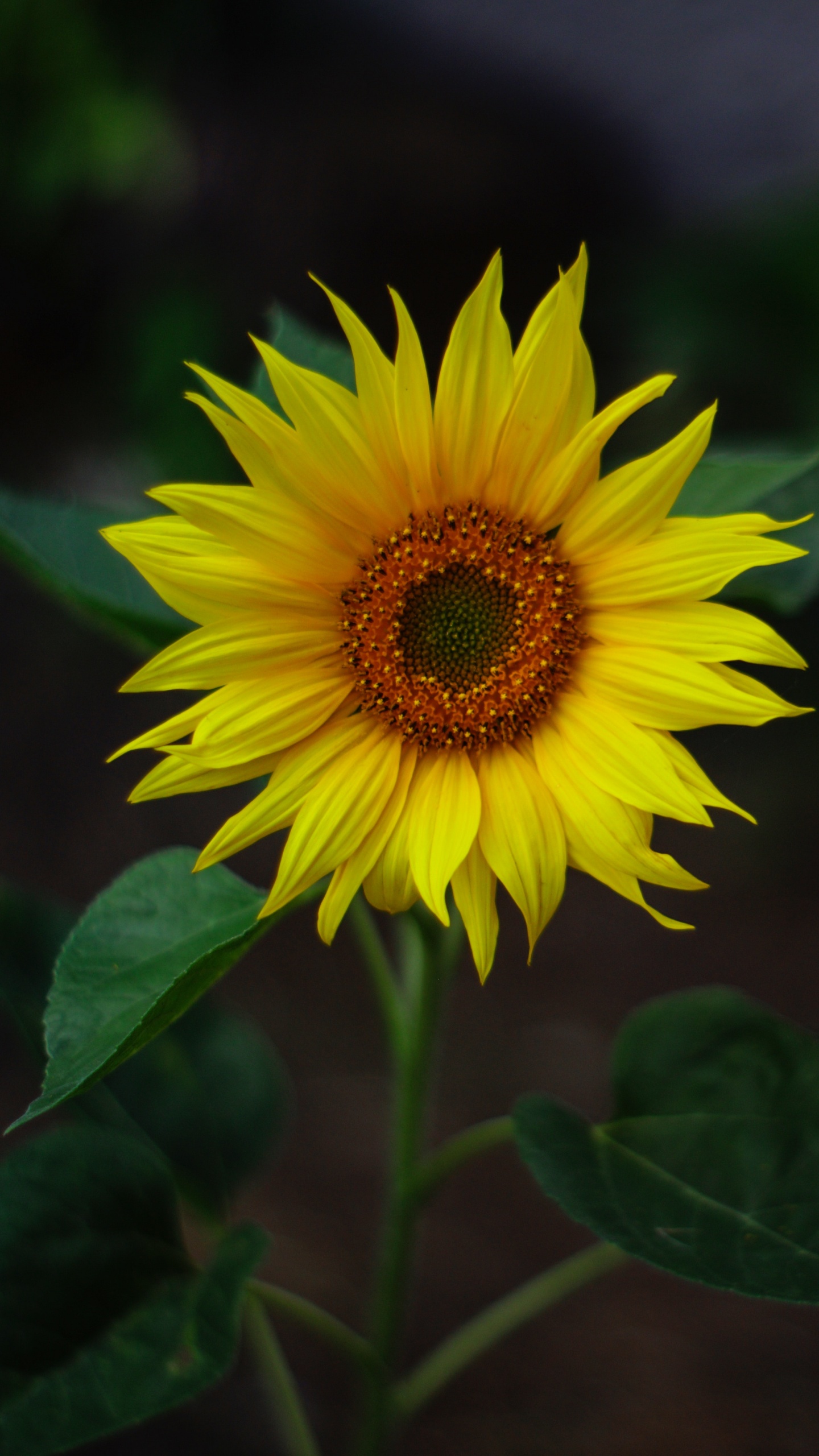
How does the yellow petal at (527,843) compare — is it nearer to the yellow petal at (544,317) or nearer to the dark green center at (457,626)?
the dark green center at (457,626)

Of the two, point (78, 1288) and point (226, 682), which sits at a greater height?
point (226, 682)

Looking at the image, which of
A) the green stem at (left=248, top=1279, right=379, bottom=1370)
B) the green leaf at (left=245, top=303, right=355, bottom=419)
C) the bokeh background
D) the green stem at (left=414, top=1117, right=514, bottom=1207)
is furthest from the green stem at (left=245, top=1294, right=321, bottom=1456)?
the green leaf at (left=245, top=303, right=355, bottom=419)

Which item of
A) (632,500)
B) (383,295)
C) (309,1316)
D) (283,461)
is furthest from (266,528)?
(383,295)

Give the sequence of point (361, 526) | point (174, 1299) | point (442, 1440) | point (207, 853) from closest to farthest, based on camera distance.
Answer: point (207, 853) < point (361, 526) < point (174, 1299) < point (442, 1440)

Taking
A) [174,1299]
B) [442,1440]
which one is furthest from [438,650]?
[442,1440]

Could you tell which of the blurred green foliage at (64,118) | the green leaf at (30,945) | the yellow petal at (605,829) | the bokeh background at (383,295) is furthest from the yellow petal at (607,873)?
the blurred green foliage at (64,118)

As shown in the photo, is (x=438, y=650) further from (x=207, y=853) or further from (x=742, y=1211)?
(x=742, y=1211)

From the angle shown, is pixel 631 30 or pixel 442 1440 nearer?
pixel 442 1440
